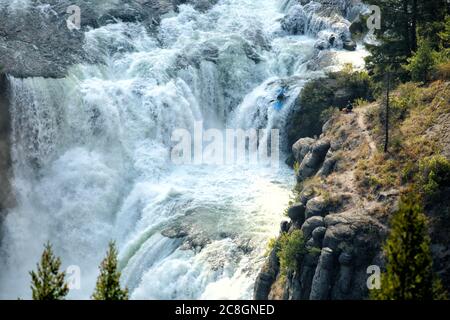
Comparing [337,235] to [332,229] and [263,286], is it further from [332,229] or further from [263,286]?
[263,286]

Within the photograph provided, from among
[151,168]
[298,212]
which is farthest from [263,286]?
[151,168]

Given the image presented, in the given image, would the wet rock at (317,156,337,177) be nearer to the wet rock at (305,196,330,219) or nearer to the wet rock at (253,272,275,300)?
the wet rock at (305,196,330,219)

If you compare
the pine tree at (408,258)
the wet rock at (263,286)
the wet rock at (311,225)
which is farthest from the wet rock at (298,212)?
the pine tree at (408,258)

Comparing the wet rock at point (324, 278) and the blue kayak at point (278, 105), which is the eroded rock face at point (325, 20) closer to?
the blue kayak at point (278, 105)

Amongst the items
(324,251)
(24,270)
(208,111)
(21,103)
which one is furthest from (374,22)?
(24,270)

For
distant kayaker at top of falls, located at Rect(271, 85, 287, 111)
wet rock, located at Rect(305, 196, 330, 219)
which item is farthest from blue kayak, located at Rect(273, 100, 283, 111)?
wet rock, located at Rect(305, 196, 330, 219)
